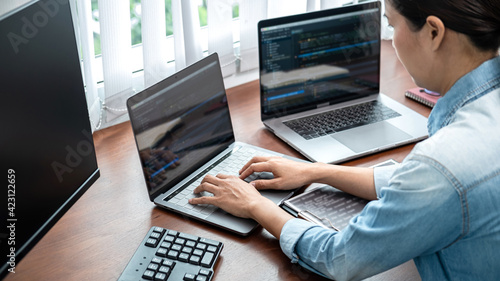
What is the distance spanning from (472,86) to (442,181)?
0.67ft

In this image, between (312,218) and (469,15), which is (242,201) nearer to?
(312,218)

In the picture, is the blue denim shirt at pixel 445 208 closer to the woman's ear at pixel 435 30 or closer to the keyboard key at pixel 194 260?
the woman's ear at pixel 435 30

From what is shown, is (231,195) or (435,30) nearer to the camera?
(435,30)

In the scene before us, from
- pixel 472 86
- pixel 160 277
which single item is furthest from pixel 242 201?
pixel 472 86

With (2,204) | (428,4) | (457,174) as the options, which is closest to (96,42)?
(2,204)

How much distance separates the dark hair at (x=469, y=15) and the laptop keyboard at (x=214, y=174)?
1.74 ft

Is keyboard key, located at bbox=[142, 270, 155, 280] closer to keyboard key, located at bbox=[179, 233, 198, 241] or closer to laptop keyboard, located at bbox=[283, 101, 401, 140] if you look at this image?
keyboard key, located at bbox=[179, 233, 198, 241]

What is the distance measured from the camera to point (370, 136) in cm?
143

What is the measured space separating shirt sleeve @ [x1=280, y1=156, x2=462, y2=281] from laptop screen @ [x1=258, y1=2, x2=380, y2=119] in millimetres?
607

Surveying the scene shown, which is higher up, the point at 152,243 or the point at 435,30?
the point at 435,30

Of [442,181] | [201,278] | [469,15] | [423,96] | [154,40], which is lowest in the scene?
[201,278]

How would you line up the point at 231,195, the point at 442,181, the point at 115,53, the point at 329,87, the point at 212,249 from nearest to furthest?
the point at 442,181 < the point at 212,249 < the point at 231,195 < the point at 115,53 < the point at 329,87

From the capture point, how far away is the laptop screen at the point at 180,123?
3.78 feet

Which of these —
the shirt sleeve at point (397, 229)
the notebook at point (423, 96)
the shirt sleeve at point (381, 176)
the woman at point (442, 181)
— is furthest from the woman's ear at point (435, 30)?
the notebook at point (423, 96)
